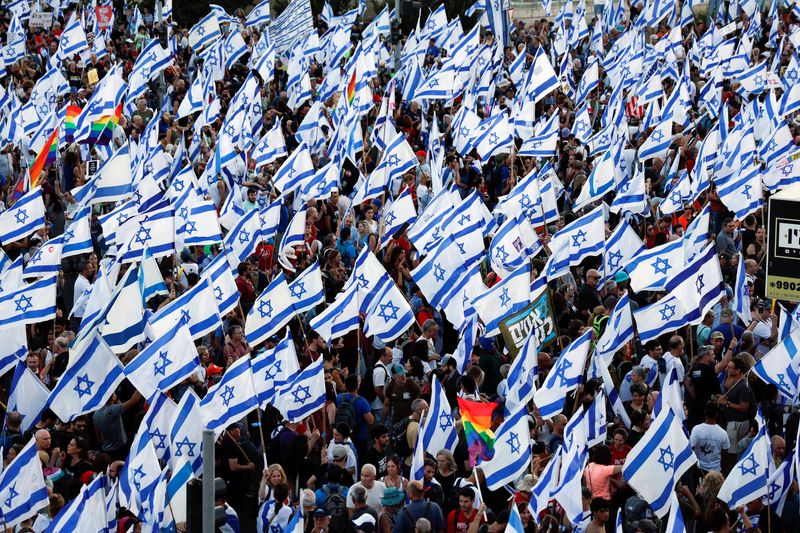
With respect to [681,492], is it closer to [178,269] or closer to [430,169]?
[178,269]

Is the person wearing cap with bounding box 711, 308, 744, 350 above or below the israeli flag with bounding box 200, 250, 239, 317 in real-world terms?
below

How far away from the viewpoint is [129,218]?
21.1 m

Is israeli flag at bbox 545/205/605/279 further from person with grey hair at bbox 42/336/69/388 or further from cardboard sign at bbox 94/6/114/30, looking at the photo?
cardboard sign at bbox 94/6/114/30

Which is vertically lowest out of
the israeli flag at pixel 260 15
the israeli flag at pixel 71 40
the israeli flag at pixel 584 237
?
the israeli flag at pixel 260 15

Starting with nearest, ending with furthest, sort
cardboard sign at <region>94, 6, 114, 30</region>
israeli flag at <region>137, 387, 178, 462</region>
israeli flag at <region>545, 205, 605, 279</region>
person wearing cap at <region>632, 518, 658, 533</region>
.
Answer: person wearing cap at <region>632, 518, 658, 533</region>, israeli flag at <region>137, 387, 178, 462</region>, israeli flag at <region>545, 205, 605, 279</region>, cardboard sign at <region>94, 6, 114, 30</region>

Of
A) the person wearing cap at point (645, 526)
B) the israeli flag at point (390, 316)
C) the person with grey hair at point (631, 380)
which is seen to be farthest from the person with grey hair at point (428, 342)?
the person wearing cap at point (645, 526)

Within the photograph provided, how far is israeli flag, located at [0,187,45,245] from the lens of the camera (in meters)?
20.8

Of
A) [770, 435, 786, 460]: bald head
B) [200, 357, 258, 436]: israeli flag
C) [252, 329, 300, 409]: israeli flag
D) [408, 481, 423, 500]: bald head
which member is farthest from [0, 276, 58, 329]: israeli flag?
[770, 435, 786, 460]: bald head

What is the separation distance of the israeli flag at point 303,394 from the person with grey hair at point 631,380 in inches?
122

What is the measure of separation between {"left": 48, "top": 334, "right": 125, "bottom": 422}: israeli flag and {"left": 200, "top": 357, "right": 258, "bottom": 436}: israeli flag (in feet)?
3.51

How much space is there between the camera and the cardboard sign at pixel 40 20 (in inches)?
1432

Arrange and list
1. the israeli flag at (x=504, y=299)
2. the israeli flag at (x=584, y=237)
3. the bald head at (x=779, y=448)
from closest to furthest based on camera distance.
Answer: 1. the bald head at (x=779, y=448)
2. the israeli flag at (x=504, y=299)
3. the israeli flag at (x=584, y=237)

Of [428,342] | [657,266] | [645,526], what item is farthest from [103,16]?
[645,526]

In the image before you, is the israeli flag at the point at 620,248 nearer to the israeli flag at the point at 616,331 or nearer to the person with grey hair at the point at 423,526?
the israeli flag at the point at 616,331
